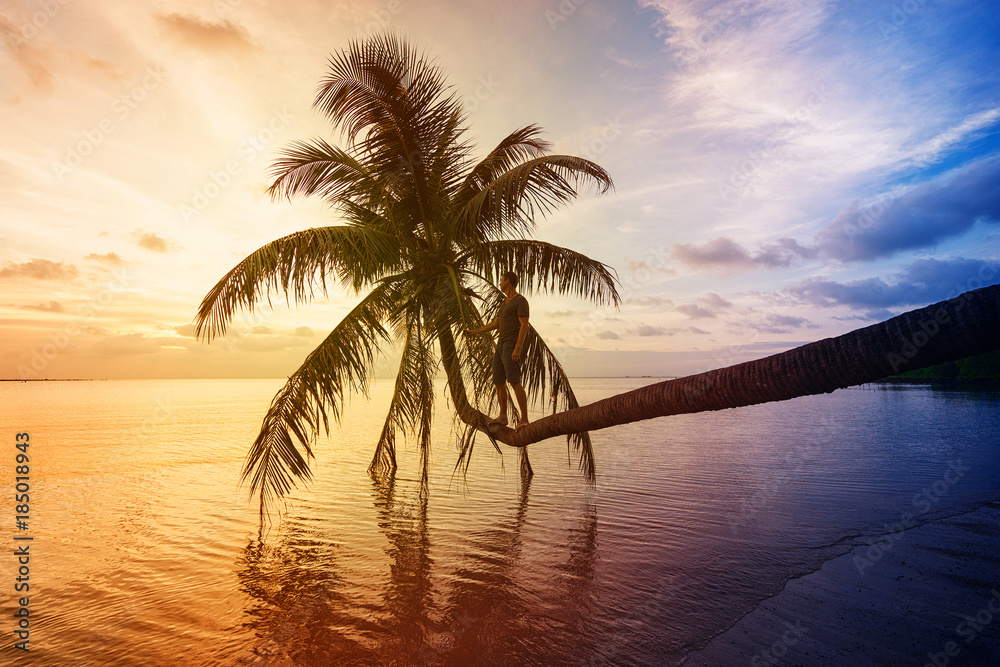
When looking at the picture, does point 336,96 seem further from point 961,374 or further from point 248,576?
point 961,374

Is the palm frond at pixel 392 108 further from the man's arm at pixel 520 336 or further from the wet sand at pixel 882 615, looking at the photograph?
the wet sand at pixel 882 615

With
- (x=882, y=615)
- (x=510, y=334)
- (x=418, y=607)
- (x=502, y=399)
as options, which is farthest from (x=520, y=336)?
(x=882, y=615)

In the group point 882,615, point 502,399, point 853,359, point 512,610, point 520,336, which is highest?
point 520,336

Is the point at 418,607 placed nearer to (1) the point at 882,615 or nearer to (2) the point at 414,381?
(2) the point at 414,381

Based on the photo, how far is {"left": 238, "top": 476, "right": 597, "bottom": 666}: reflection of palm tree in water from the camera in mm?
5047

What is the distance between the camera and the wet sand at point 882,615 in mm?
4898

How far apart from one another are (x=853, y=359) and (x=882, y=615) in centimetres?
488

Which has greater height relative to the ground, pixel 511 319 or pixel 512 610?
pixel 511 319

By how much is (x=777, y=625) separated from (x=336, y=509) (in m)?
8.88

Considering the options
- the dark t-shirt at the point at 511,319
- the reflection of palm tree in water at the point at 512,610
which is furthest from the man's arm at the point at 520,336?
the reflection of palm tree in water at the point at 512,610

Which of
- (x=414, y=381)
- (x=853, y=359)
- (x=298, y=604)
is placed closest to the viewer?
(x=853, y=359)

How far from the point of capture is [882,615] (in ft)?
18.6

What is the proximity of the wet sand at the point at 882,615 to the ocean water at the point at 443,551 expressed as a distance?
341mm

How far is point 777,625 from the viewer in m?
Answer: 5.47
